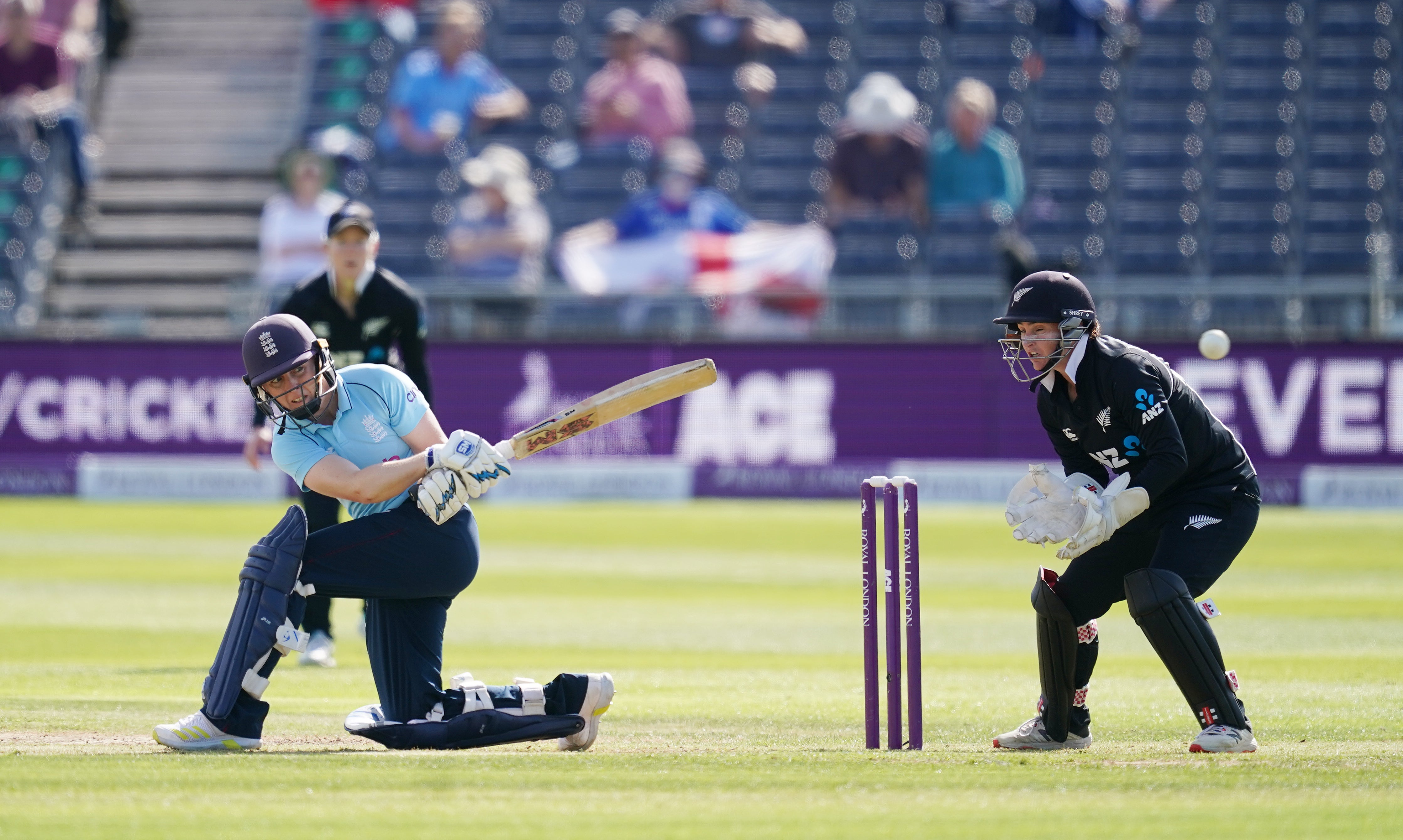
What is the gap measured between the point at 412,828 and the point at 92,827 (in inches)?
32.9

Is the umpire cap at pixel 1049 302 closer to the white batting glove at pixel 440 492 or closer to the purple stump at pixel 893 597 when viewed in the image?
the purple stump at pixel 893 597

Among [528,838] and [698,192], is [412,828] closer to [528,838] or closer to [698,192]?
[528,838]

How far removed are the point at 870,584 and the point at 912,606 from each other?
0.51ft

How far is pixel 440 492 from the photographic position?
5.98 metres

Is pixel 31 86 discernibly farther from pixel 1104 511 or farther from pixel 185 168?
pixel 1104 511

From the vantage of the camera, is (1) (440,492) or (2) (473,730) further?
(2) (473,730)

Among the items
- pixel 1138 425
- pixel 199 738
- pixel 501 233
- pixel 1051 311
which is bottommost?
pixel 199 738

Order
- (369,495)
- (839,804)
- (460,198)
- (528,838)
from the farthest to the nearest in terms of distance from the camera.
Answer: (460,198), (369,495), (839,804), (528,838)

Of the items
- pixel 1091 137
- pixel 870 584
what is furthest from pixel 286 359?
pixel 1091 137

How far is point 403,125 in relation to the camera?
22688 millimetres

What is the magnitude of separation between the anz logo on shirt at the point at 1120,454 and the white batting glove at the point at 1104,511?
204 millimetres

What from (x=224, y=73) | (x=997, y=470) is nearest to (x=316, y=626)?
(x=997, y=470)

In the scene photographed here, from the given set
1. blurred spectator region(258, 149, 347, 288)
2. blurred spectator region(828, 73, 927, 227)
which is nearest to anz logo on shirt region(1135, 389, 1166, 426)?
blurred spectator region(828, 73, 927, 227)

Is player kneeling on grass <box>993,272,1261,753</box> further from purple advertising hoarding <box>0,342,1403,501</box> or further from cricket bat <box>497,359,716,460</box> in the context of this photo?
purple advertising hoarding <box>0,342,1403,501</box>
